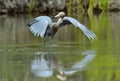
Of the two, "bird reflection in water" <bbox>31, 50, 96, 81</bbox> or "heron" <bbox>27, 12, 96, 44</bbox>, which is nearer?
"bird reflection in water" <bbox>31, 50, 96, 81</bbox>

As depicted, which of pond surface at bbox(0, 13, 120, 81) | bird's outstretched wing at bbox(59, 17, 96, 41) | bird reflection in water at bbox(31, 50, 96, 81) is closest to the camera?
pond surface at bbox(0, 13, 120, 81)

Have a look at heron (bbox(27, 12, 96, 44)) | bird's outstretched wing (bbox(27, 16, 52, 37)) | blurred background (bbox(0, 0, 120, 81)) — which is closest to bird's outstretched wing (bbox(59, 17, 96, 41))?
heron (bbox(27, 12, 96, 44))

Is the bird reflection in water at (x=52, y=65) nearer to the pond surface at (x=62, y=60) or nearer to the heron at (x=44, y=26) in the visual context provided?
the pond surface at (x=62, y=60)

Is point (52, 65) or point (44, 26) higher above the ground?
point (44, 26)

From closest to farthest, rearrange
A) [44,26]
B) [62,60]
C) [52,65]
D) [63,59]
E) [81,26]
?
1. [52,65]
2. [62,60]
3. [63,59]
4. [81,26]
5. [44,26]

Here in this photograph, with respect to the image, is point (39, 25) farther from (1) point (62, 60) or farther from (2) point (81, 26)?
(1) point (62, 60)

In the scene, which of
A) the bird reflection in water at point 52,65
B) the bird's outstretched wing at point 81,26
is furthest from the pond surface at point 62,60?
the bird's outstretched wing at point 81,26

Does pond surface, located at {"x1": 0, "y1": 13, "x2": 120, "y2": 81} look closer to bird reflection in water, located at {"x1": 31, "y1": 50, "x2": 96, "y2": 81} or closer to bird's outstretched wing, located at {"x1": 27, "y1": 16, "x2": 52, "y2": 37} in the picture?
bird reflection in water, located at {"x1": 31, "y1": 50, "x2": 96, "y2": 81}

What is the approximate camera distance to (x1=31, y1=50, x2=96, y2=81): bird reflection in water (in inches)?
268

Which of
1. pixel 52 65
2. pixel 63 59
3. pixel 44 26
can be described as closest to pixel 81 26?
pixel 44 26

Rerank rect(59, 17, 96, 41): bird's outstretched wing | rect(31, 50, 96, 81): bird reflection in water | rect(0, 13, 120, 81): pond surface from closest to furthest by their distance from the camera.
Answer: rect(0, 13, 120, 81): pond surface
rect(31, 50, 96, 81): bird reflection in water
rect(59, 17, 96, 41): bird's outstretched wing

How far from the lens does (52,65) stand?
7668 mm

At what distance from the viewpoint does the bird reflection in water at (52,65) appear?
6795mm

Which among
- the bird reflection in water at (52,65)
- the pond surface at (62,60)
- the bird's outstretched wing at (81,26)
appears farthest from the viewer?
the bird's outstretched wing at (81,26)
